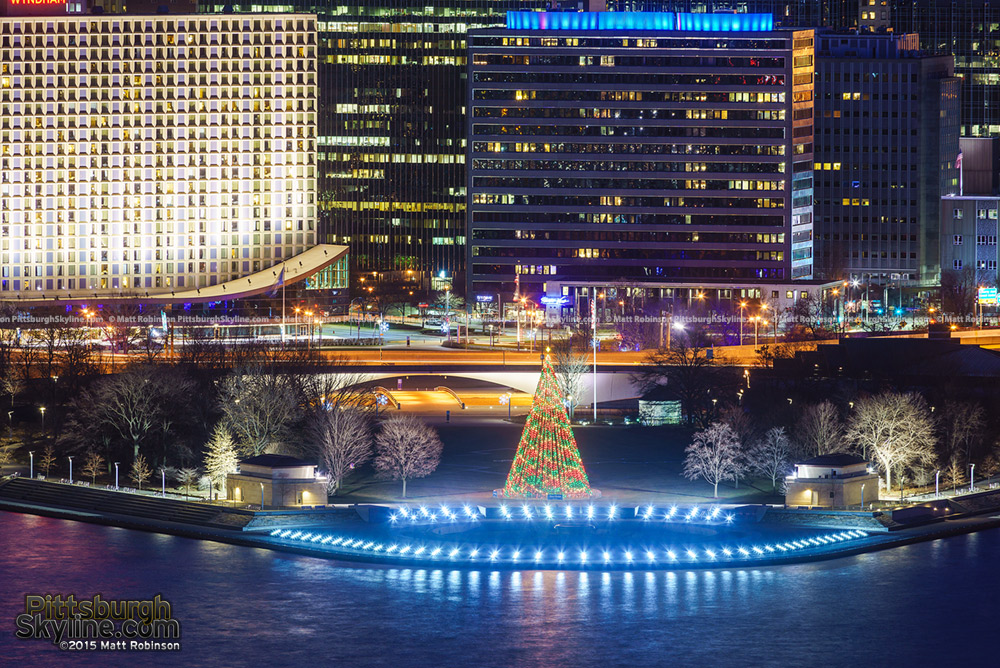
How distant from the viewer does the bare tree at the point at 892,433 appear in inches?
3752

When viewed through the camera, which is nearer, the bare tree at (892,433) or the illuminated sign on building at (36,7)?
the bare tree at (892,433)

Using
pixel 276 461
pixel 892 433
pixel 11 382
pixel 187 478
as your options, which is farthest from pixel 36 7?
pixel 892 433

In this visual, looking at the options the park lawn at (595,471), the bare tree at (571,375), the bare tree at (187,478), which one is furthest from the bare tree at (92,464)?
the bare tree at (571,375)

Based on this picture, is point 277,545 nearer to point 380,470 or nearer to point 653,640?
point 380,470

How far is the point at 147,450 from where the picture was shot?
341 feet

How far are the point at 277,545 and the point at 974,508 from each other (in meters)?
42.3

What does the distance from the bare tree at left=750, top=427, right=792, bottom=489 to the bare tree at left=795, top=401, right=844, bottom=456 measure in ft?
9.45

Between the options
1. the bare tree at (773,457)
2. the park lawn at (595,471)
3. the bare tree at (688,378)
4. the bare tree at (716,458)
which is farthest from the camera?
the bare tree at (688,378)

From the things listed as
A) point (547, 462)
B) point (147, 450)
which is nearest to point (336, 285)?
point (147, 450)

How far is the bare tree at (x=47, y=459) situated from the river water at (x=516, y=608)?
19.6 meters

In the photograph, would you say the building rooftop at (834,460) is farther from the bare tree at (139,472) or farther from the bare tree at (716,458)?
the bare tree at (139,472)

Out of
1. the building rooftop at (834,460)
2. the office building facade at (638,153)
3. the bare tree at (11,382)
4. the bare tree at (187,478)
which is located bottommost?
the bare tree at (187,478)

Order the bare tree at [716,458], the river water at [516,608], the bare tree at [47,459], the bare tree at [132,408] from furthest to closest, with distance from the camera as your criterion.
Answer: the bare tree at [132,408] → the bare tree at [47,459] → the bare tree at [716,458] → the river water at [516,608]

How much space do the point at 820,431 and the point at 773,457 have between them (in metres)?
4.89
